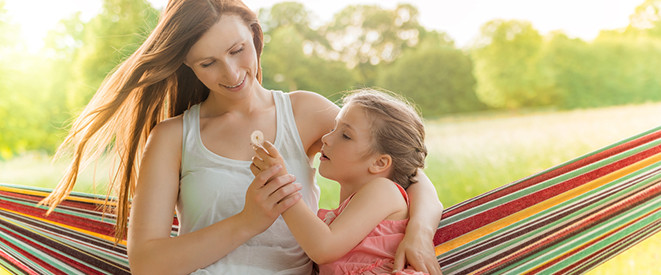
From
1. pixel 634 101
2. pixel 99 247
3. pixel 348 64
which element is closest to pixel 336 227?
pixel 99 247

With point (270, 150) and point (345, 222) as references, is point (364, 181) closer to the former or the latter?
point (345, 222)

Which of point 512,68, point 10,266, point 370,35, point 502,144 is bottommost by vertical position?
point 502,144

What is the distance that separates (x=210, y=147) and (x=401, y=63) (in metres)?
9.57

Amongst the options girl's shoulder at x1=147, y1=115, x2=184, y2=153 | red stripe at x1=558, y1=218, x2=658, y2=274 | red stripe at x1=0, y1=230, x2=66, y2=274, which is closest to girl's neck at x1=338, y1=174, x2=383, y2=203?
girl's shoulder at x1=147, y1=115, x2=184, y2=153

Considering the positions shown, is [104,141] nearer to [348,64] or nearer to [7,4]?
[348,64]

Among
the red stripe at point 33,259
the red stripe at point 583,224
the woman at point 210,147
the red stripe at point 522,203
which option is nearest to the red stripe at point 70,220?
the red stripe at point 33,259

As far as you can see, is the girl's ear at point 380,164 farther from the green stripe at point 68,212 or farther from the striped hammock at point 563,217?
the green stripe at point 68,212

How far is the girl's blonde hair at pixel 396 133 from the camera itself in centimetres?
151

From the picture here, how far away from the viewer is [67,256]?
2.14 meters

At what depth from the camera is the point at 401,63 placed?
10.9m

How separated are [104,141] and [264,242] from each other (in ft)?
1.84

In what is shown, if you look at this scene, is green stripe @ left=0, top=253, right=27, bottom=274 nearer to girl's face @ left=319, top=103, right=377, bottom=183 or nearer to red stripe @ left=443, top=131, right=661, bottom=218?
girl's face @ left=319, top=103, right=377, bottom=183

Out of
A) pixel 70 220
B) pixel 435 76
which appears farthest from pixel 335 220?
pixel 435 76

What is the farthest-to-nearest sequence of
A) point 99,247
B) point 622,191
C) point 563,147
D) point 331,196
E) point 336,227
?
1. point 563,147
2. point 331,196
3. point 99,247
4. point 622,191
5. point 336,227
